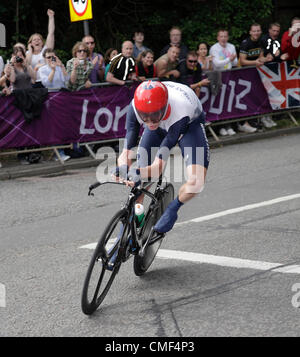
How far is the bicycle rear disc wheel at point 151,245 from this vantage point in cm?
617

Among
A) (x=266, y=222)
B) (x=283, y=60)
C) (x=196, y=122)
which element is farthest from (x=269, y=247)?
(x=283, y=60)

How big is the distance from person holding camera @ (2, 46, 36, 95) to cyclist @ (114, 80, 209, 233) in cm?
595

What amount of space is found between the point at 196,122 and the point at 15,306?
2.33 meters

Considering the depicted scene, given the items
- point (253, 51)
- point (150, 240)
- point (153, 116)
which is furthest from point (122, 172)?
point (253, 51)

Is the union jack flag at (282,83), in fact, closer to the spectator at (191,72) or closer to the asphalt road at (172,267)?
the spectator at (191,72)

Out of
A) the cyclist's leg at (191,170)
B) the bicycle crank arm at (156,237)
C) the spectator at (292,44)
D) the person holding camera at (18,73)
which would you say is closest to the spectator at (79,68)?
the person holding camera at (18,73)

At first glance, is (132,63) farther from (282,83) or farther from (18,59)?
(282,83)

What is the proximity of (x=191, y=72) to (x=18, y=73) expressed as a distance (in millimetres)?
3623

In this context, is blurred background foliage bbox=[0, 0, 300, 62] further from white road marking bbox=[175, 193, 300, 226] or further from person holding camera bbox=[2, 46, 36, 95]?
white road marking bbox=[175, 193, 300, 226]

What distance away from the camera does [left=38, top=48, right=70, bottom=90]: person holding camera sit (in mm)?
12219

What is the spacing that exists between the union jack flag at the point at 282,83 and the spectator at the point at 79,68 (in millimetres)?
4428
